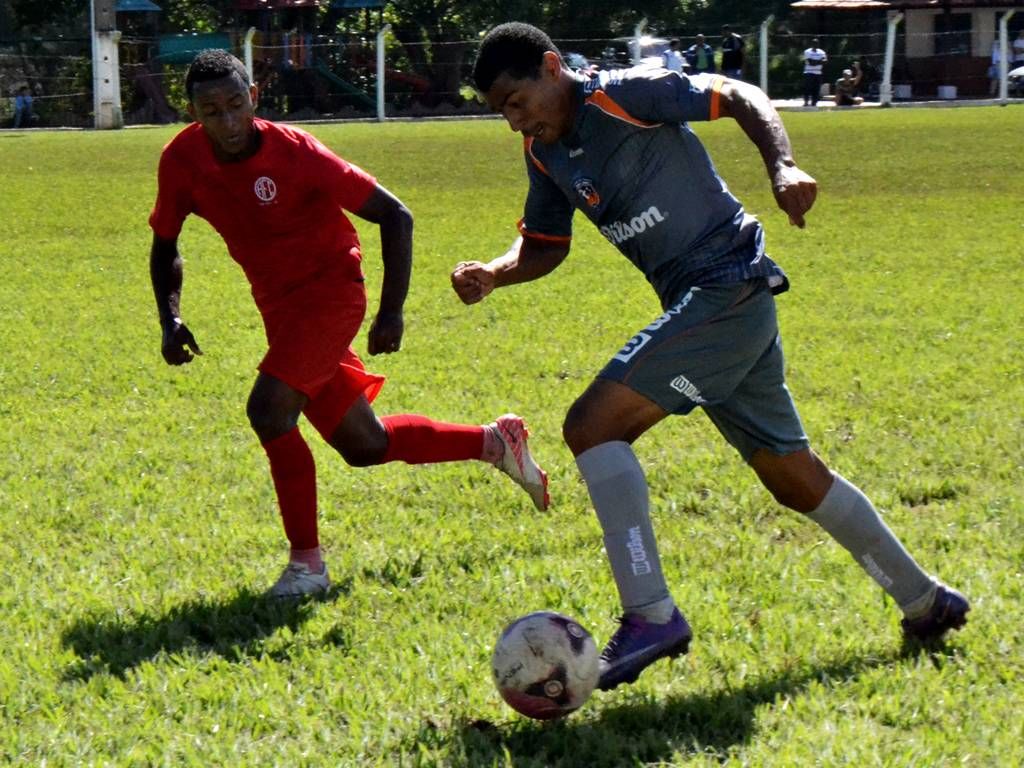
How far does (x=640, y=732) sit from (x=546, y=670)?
0.84 ft

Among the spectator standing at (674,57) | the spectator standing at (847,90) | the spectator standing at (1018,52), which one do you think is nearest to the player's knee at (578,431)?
the spectator standing at (674,57)

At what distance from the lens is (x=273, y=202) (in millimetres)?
5039

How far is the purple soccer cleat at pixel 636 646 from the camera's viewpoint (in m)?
3.82

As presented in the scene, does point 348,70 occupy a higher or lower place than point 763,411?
lower

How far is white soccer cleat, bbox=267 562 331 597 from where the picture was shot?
189 inches

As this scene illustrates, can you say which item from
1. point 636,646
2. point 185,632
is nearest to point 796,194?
point 636,646

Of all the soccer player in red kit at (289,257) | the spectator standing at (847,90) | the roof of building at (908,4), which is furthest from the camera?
the roof of building at (908,4)

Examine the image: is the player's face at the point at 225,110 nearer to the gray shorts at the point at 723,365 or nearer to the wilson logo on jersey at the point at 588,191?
the wilson logo on jersey at the point at 588,191

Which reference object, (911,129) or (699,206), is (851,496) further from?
(911,129)

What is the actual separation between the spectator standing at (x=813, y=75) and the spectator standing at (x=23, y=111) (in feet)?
58.8

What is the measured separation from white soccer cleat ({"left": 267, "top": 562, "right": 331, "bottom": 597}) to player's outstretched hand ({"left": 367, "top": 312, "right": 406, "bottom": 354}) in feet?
2.23

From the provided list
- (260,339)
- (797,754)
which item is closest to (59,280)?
(260,339)

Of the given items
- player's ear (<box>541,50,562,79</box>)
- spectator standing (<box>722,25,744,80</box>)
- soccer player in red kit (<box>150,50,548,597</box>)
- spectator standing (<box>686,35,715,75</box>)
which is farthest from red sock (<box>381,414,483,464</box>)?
spectator standing (<box>686,35,715,75</box>)

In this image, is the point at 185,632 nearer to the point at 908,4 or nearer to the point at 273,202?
the point at 273,202
